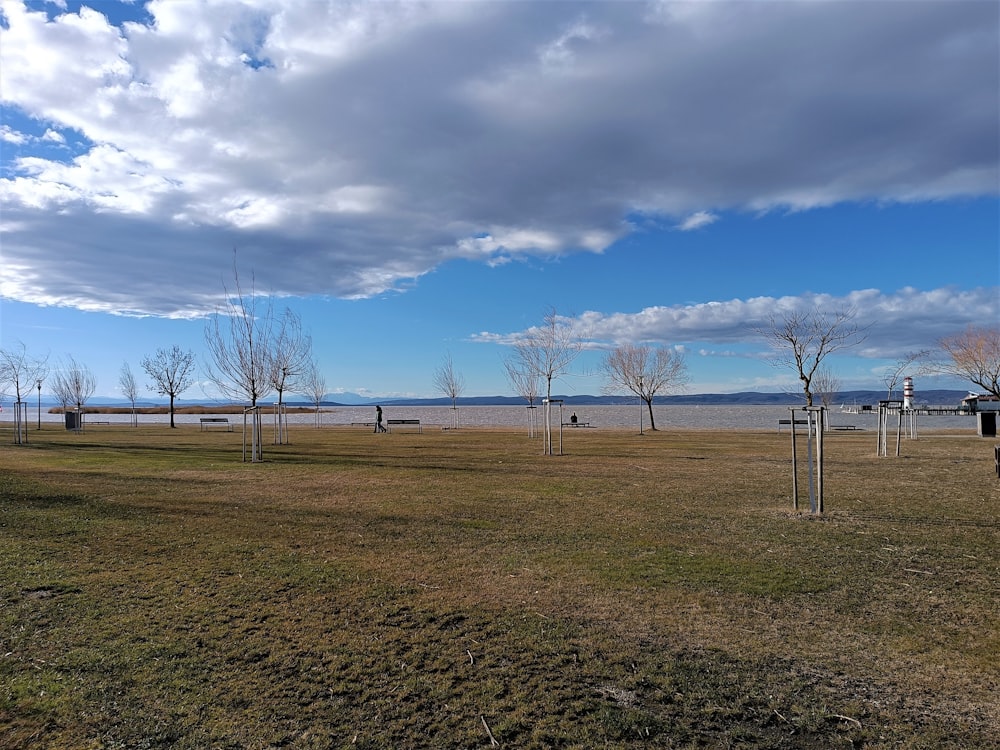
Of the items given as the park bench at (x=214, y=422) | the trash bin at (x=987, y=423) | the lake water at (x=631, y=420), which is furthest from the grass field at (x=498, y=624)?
the park bench at (x=214, y=422)

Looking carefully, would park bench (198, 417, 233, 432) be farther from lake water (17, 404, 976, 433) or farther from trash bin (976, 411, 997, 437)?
trash bin (976, 411, 997, 437)

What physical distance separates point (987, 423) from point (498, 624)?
32.6 meters

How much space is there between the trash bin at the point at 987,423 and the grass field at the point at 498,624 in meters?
22.3

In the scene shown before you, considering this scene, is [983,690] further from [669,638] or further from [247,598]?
[247,598]

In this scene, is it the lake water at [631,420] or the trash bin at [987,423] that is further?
the lake water at [631,420]

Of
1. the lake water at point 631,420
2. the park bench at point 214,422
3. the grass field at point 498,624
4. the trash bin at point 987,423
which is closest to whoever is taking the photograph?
the grass field at point 498,624

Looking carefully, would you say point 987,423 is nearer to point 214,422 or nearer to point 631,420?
point 631,420

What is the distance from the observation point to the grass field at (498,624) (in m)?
3.56

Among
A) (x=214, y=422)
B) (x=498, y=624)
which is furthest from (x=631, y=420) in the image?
(x=498, y=624)

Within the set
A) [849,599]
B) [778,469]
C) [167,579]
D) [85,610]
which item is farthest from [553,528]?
[778,469]

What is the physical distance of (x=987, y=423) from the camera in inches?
1156

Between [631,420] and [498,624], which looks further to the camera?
[631,420]

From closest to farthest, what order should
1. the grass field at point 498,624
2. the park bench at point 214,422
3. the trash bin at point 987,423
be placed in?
the grass field at point 498,624, the trash bin at point 987,423, the park bench at point 214,422

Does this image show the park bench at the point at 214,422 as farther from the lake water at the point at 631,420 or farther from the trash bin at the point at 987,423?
the trash bin at the point at 987,423
